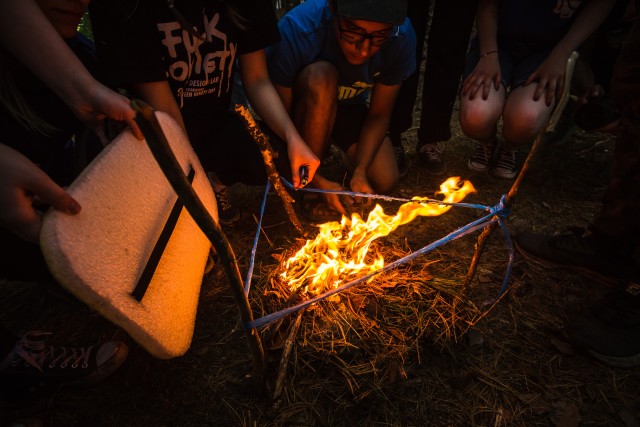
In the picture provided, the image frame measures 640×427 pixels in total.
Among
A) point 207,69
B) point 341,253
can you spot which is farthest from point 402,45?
point 341,253

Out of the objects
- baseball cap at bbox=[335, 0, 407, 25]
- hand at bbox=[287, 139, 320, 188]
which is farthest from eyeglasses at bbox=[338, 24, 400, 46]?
hand at bbox=[287, 139, 320, 188]

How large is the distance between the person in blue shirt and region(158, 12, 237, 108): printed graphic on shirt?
490mm

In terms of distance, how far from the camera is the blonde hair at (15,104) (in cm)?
173

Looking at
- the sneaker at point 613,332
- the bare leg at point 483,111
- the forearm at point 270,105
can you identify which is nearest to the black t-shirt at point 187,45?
the forearm at point 270,105

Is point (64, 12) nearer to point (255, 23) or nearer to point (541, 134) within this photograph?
point (255, 23)

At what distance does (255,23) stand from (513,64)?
293cm

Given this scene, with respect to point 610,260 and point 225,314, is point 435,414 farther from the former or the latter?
point 610,260

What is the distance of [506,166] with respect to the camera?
3.74 m

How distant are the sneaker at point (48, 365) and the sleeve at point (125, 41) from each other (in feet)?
5.75

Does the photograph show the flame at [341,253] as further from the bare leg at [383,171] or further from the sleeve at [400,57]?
the sleeve at [400,57]

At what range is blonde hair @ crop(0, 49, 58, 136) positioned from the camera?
5.68 ft

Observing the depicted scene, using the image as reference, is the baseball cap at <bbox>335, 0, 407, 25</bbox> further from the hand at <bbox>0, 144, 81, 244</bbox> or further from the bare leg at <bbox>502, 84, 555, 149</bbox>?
the hand at <bbox>0, 144, 81, 244</bbox>

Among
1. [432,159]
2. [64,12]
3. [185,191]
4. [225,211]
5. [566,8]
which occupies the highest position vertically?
[64,12]

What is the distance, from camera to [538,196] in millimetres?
3486
